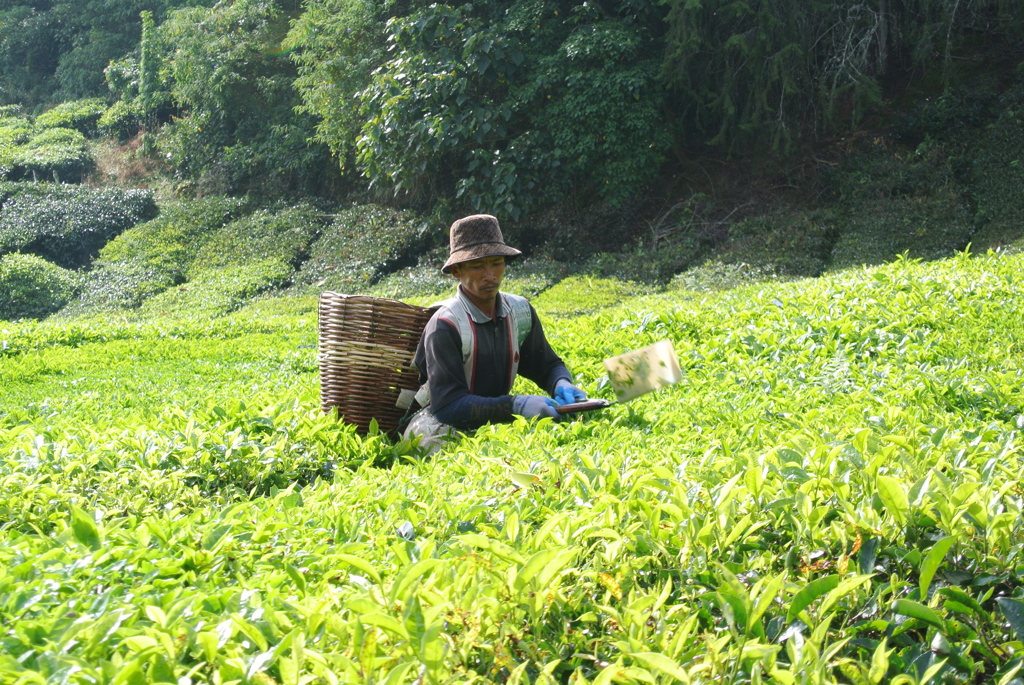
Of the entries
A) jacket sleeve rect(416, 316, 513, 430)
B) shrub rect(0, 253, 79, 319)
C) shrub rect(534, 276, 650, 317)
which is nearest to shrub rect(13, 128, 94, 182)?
shrub rect(0, 253, 79, 319)

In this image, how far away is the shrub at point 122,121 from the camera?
28344 mm

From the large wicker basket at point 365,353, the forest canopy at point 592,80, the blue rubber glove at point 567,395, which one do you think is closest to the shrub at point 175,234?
the forest canopy at point 592,80

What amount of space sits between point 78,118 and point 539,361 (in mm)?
29455

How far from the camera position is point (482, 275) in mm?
4379

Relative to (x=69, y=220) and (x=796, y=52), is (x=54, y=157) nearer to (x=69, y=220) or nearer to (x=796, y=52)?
(x=69, y=220)

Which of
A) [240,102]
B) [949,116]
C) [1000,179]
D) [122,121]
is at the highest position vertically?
[122,121]

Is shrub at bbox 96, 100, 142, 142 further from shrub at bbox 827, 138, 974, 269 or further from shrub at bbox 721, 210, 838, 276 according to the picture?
shrub at bbox 827, 138, 974, 269

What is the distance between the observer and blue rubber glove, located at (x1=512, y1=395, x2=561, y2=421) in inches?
163

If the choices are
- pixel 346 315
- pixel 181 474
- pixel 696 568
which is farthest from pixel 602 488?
pixel 346 315

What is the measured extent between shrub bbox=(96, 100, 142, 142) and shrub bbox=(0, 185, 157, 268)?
212 inches

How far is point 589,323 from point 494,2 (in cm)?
1050

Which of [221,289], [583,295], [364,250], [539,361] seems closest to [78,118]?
[221,289]

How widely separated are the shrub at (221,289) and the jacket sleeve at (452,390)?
12748 millimetres

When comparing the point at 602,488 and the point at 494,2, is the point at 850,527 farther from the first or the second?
the point at 494,2
